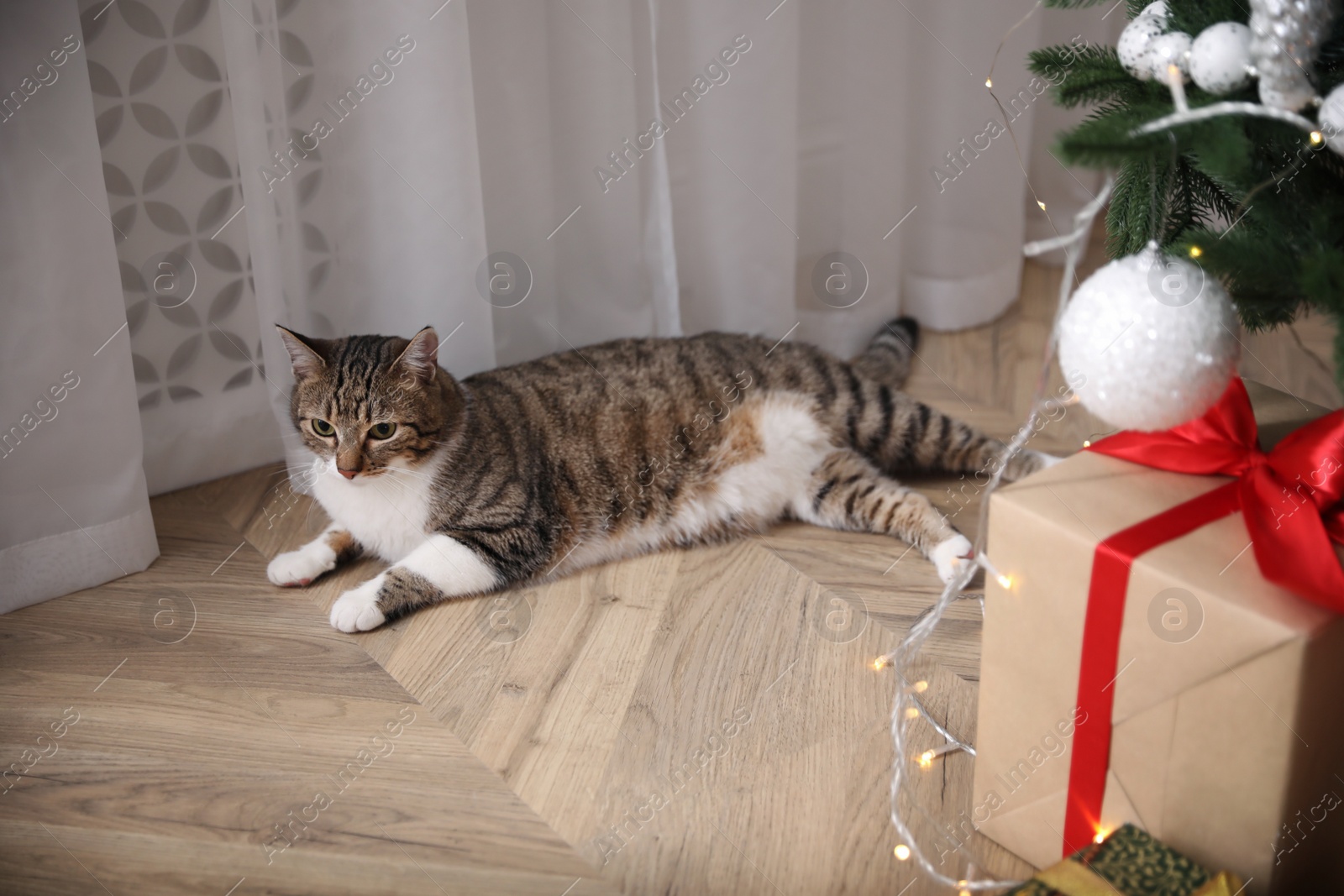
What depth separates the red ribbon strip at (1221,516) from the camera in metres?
0.95

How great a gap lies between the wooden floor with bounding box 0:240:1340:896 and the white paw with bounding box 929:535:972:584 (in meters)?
0.03

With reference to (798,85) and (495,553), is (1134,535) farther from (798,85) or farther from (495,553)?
(798,85)

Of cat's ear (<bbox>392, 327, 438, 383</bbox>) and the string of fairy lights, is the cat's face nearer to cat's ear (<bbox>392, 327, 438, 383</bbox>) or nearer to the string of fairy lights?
cat's ear (<bbox>392, 327, 438, 383</bbox>)

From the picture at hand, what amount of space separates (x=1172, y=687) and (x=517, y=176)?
58.4 inches

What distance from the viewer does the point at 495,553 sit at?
168 centimetres

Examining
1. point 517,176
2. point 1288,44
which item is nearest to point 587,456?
point 517,176

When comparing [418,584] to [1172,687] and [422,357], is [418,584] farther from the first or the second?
[1172,687]

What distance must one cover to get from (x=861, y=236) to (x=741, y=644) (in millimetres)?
1188

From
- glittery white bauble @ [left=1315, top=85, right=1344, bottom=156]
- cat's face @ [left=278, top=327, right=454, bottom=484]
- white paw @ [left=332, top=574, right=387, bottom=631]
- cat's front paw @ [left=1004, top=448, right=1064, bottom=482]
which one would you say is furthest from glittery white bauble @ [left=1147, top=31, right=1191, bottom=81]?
white paw @ [left=332, top=574, right=387, bottom=631]

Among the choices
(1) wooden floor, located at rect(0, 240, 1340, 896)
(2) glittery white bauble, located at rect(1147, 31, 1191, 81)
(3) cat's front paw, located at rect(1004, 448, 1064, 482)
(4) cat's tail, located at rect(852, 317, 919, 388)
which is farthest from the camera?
(4) cat's tail, located at rect(852, 317, 919, 388)

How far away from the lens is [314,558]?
1.73m

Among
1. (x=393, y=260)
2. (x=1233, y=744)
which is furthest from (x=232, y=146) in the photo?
(x=1233, y=744)

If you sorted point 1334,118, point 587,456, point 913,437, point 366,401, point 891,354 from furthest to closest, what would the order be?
point 891,354, point 913,437, point 587,456, point 366,401, point 1334,118

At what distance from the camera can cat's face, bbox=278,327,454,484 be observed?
5.20 feet
